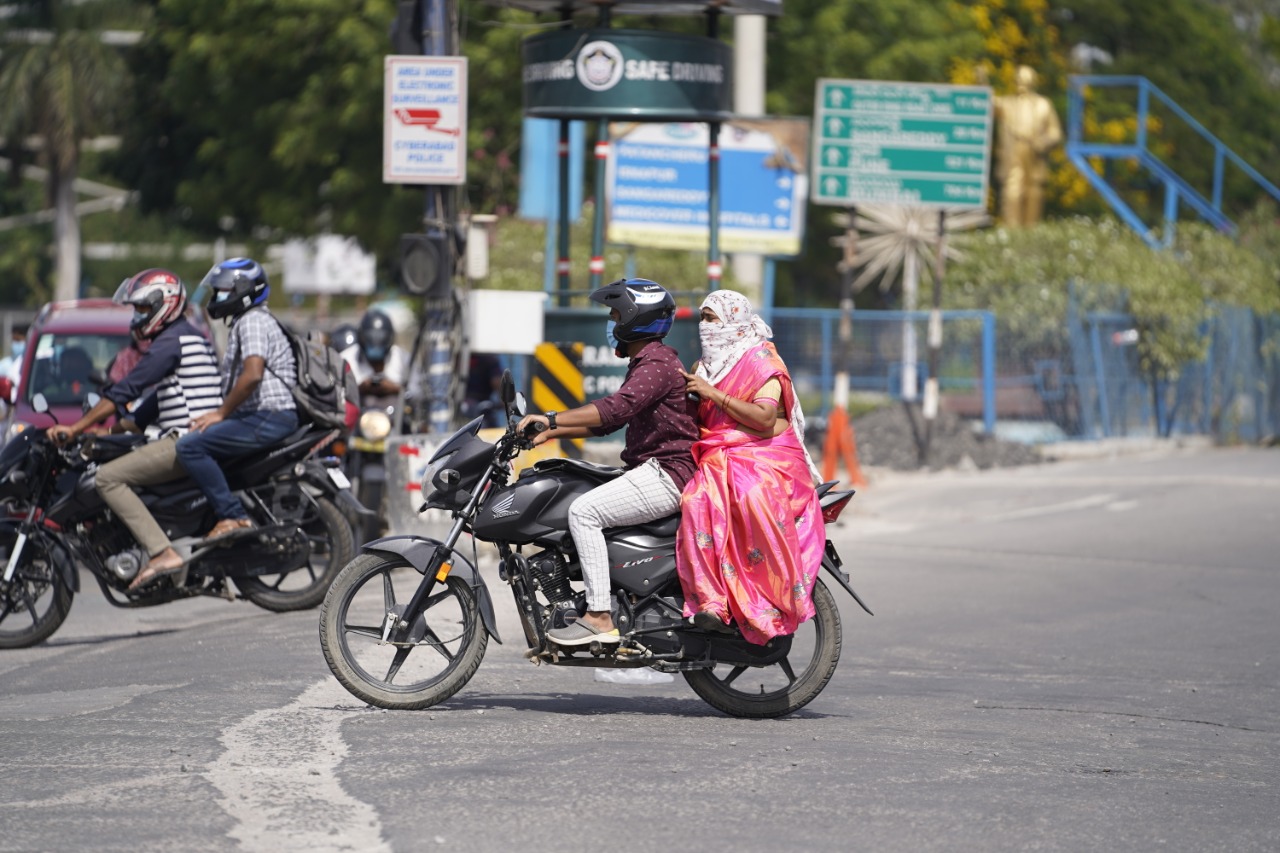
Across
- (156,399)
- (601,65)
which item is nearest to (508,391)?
(156,399)

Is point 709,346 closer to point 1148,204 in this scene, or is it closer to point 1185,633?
point 1185,633

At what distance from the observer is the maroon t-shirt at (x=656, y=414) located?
7051mm

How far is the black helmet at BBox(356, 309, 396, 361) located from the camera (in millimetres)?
13922

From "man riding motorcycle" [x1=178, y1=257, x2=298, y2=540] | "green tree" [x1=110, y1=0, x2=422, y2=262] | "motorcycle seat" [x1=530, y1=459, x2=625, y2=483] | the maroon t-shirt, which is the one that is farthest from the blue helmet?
"green tree" [x1=110, y1=0, x2=422, y2=262]

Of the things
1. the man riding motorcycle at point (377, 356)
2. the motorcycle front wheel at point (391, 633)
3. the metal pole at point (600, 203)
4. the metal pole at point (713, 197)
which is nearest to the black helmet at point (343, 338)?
the man riding motorcycle at point (377, 356)

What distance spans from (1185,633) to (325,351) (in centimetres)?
489

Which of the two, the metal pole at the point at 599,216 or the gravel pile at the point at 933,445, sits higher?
the metal pole at the point at 599,216

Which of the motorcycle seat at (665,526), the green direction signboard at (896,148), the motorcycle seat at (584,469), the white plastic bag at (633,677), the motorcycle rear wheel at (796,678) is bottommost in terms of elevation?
the white plastic bag at (633,677)

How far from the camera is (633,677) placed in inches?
324

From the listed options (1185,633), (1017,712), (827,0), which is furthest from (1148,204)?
(1017,712)

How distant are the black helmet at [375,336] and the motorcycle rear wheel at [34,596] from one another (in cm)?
474

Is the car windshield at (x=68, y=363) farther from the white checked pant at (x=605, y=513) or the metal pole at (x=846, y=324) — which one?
the white checked pant at (x=605, y=513)

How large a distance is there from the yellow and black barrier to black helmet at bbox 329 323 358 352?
134 cm

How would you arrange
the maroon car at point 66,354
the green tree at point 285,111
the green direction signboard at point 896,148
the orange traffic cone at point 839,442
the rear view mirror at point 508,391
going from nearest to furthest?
the rear view mirror at point 508,391, the maroon car at point 66,354, the orange traffic cone at point 839,442, the green direction signboard at point 896,148, the green tree at point 285,111
